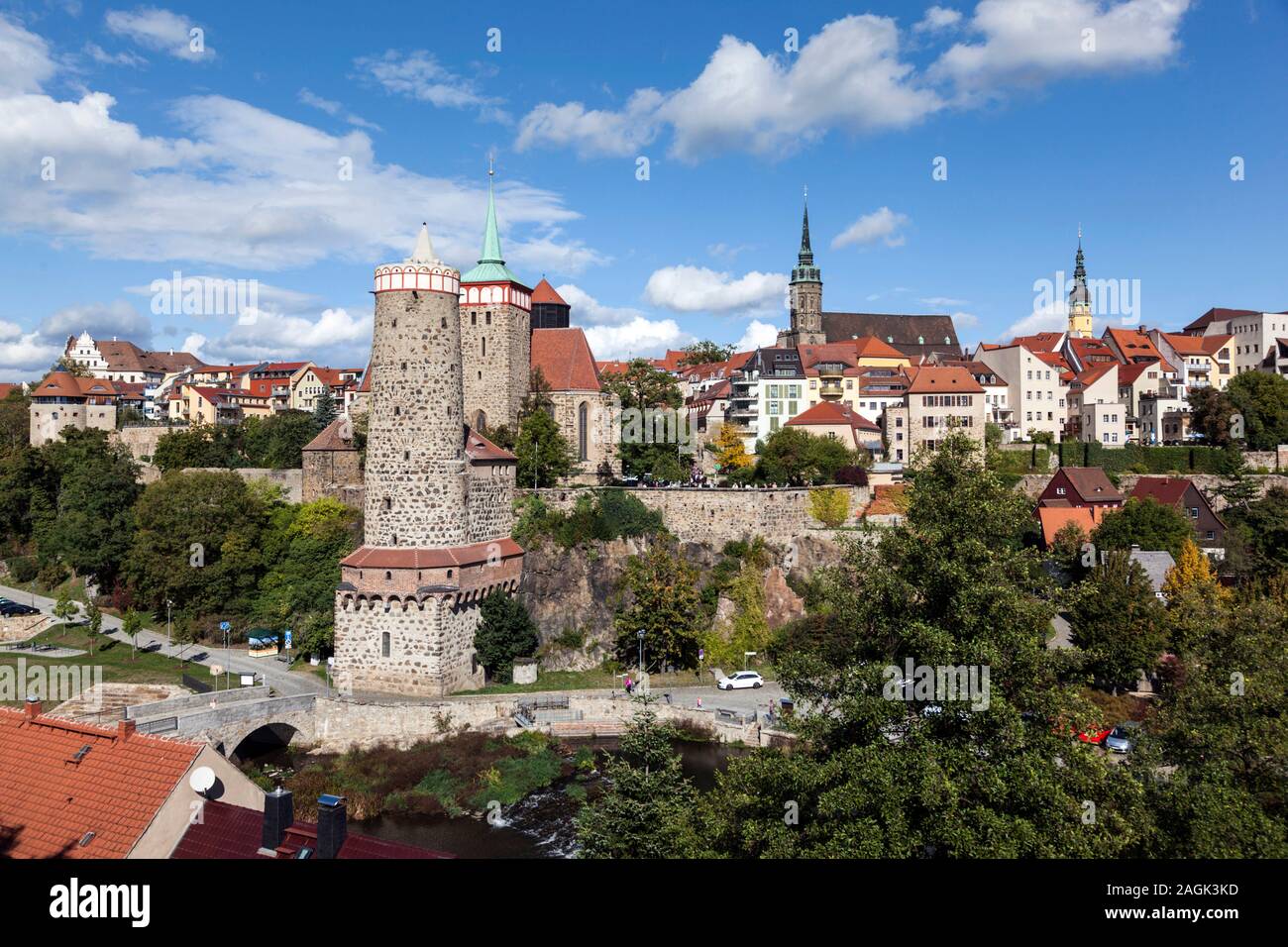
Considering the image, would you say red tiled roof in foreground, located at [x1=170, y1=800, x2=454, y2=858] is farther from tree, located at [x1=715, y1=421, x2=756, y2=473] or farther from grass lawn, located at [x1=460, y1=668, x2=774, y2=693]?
tree, located at [x1=715, y1=421, x2=756, y2=473]

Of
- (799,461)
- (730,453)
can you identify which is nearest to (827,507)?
(799,461)

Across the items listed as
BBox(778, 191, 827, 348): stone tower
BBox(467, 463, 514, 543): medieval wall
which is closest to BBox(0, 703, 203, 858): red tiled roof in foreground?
BBox(467, 463, 514, 543): medieval wall

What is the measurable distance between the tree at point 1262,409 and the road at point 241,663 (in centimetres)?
5239

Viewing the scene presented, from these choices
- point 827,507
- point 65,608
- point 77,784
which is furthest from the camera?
point 827,507

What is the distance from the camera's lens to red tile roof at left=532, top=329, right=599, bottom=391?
49.8 meters

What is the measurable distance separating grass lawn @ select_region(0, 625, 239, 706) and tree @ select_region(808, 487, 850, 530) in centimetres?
2620

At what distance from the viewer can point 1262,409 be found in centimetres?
5303

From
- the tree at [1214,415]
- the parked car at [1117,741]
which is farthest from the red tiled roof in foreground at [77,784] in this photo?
the tree at [1214,415]

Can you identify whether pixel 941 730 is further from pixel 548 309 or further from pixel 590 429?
pixel 548 309

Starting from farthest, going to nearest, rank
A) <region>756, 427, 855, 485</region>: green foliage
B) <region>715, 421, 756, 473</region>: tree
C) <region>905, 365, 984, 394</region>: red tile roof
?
<region>905, 365, 984, 394</region>: red tile roof, <region>715, 421, 756, 473</region>: tree, <region>756, 427, 855, 485</region>: green foliage

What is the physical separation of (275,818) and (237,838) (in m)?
0.90

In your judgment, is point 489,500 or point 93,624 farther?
point 93,624

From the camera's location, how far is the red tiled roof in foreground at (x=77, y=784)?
14289mm
